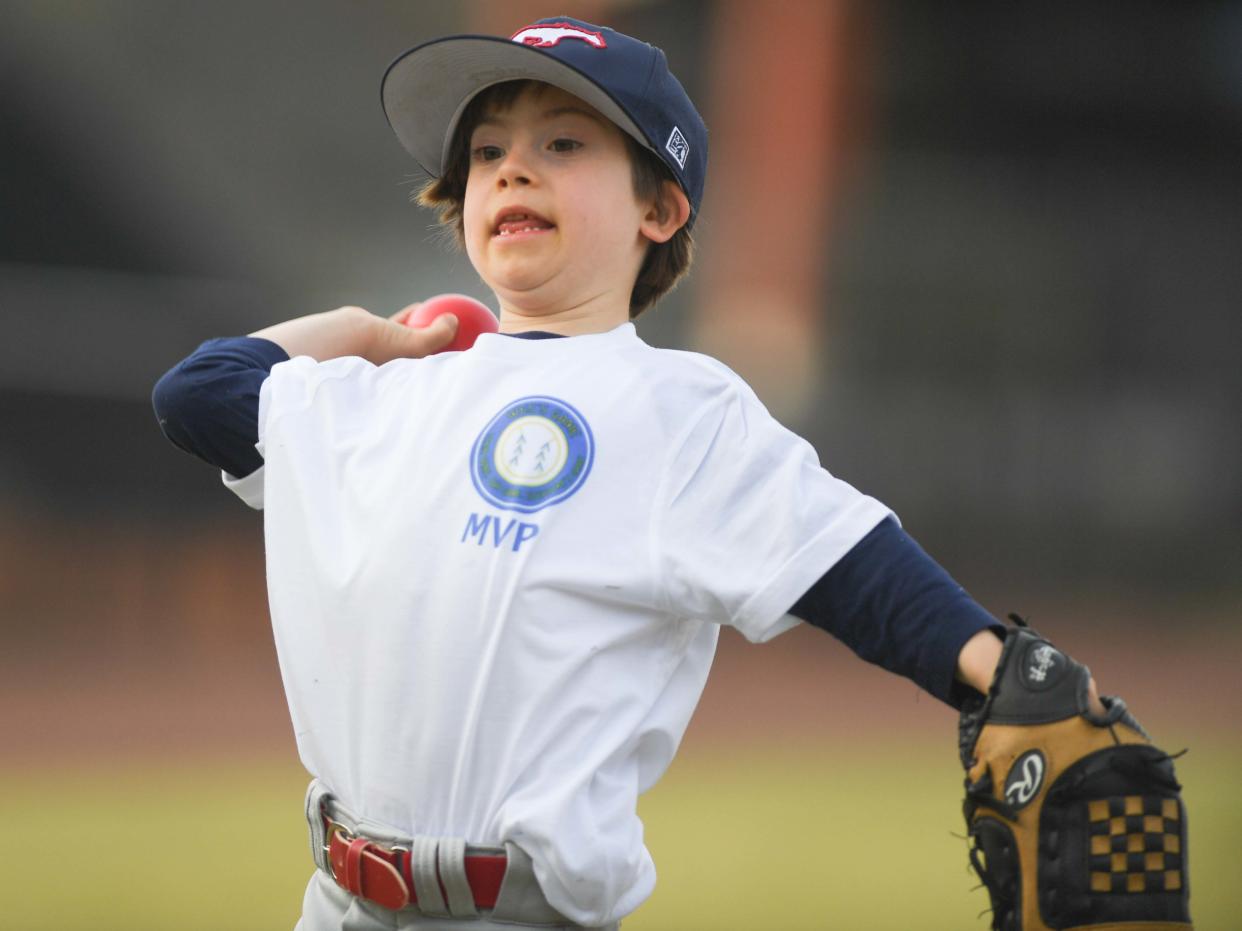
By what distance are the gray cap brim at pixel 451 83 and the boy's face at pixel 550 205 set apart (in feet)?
0.10

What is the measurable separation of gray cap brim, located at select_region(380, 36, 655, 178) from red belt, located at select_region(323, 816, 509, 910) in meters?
0.66

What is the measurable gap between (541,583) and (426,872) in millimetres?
243

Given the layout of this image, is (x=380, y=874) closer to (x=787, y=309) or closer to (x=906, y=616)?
(x=906, y=616)

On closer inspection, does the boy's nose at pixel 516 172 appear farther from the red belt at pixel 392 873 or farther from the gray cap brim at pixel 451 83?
the red belt at pixel 392 873

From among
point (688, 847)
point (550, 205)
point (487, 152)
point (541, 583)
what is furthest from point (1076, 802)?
point (688, 847)

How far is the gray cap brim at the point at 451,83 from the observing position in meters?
1.34

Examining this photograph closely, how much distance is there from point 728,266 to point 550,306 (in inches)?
236

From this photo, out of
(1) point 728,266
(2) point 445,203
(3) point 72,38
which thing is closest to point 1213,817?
(2) point 445,203

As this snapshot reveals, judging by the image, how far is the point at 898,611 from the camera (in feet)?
3.78

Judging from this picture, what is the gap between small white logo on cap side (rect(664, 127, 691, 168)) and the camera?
141cm

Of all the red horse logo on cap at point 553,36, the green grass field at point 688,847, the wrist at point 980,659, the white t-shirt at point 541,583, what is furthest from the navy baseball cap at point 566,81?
the green grass field at point 688,847

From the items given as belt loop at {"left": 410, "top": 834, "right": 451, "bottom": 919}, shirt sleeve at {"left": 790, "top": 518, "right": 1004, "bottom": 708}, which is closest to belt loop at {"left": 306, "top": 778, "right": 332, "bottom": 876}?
belt loop at {"left": 410, "top": 834, "right": 451, "bottom": 919}

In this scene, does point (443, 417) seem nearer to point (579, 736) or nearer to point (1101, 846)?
point (579, 736)

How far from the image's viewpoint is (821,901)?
330 centimetres
